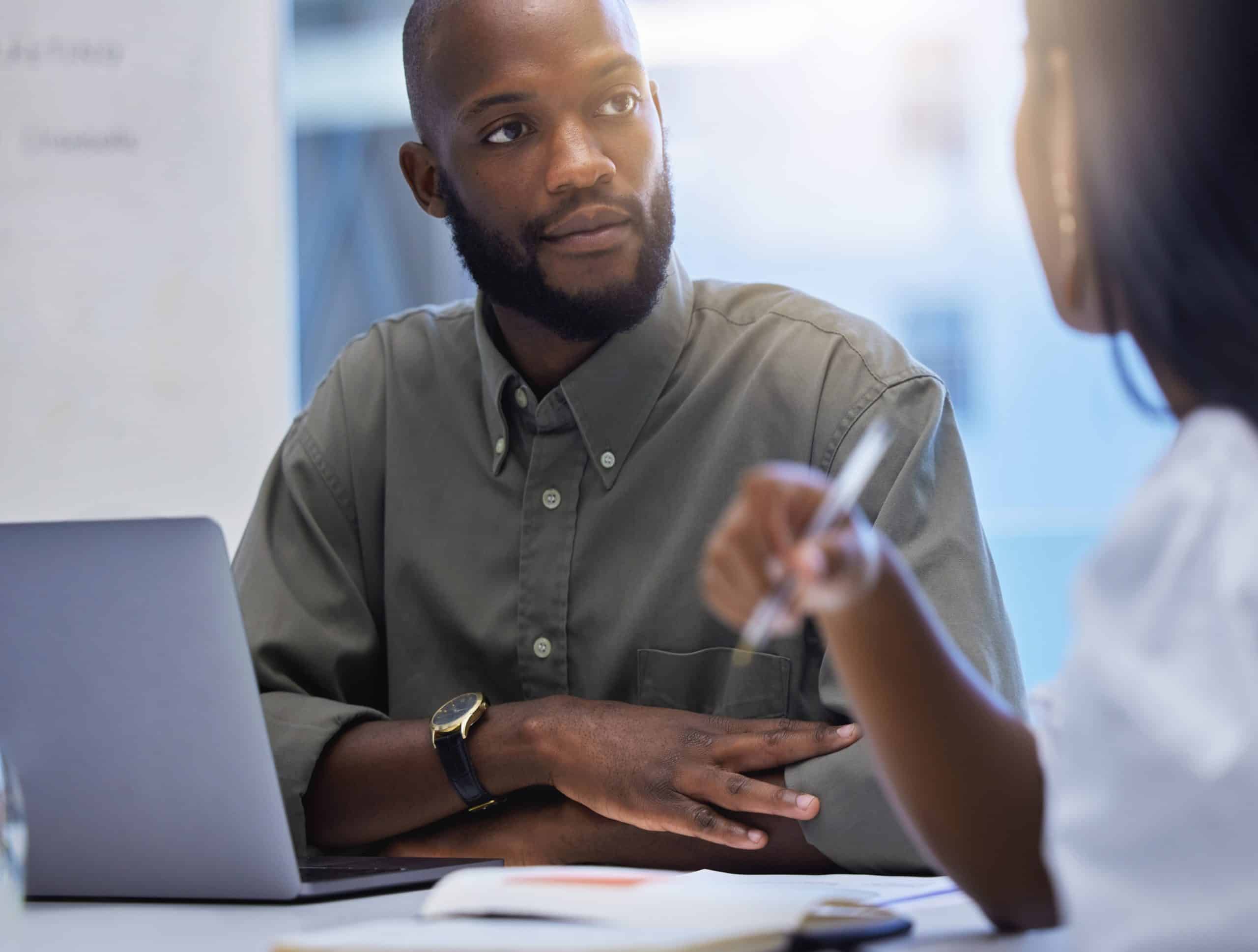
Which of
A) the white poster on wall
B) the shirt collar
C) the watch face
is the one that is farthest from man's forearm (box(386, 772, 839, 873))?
the white poster on wall

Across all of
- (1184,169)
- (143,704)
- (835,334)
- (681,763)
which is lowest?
(681,763)

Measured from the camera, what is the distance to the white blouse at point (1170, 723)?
0.65 metres

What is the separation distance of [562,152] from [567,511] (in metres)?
0.41

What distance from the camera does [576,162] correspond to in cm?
153

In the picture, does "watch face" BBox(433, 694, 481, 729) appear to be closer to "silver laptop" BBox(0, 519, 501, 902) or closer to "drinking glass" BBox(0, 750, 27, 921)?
"silver laptop" BBox(0, 519, 501, 902)

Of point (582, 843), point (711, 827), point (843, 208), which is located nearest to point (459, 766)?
point (582, 843)

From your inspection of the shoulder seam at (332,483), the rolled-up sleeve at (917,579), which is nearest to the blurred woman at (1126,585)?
the rolled-up sleeve at (917,579)

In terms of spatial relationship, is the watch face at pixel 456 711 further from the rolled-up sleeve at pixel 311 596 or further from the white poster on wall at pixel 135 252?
the white poster on wall at pixel 135 252

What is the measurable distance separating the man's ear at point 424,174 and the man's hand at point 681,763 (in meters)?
0.76

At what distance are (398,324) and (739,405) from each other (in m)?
0.54

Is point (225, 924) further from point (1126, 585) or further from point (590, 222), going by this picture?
point (590, 222)

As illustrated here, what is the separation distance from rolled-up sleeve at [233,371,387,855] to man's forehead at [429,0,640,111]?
0.46m

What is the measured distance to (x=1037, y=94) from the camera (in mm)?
844

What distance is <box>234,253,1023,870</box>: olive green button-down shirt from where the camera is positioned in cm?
149
